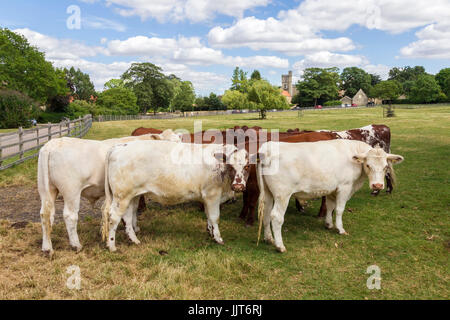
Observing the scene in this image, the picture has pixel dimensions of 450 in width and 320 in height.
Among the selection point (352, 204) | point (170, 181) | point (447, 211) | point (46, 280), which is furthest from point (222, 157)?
point (447, 211)

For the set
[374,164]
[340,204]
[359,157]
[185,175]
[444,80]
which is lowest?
[340,204]

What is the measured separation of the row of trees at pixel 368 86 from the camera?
84062mm

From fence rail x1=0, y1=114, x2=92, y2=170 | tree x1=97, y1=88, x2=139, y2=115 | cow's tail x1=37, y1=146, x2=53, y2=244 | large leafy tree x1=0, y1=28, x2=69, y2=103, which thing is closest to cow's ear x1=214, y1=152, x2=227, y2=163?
cow's tail x1=37, y1=146, x2=53, y2=244

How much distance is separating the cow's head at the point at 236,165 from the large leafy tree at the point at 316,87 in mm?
97315

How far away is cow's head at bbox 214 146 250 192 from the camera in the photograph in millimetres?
5427

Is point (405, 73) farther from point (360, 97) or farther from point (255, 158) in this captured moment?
point (255, 158)

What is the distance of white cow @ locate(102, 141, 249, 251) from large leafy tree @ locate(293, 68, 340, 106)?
97313 millimetres

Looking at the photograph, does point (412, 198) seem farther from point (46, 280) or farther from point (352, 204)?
point (46, 280)

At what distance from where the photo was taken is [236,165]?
5.51 meters

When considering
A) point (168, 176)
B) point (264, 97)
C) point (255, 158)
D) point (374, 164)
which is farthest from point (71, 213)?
point (264, 97)

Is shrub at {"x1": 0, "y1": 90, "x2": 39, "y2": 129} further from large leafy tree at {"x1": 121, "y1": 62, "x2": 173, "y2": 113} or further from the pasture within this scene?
large leafy tree at {"x1": 121, "y1": 62, "x2": 173, "y2": 113}

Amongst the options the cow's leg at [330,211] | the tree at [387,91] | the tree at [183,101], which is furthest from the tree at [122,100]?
the tree at [387,91]

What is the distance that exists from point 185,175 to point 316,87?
99.8 meters

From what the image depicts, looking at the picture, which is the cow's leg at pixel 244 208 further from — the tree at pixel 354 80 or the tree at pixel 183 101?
the tree at pixel 354 80
